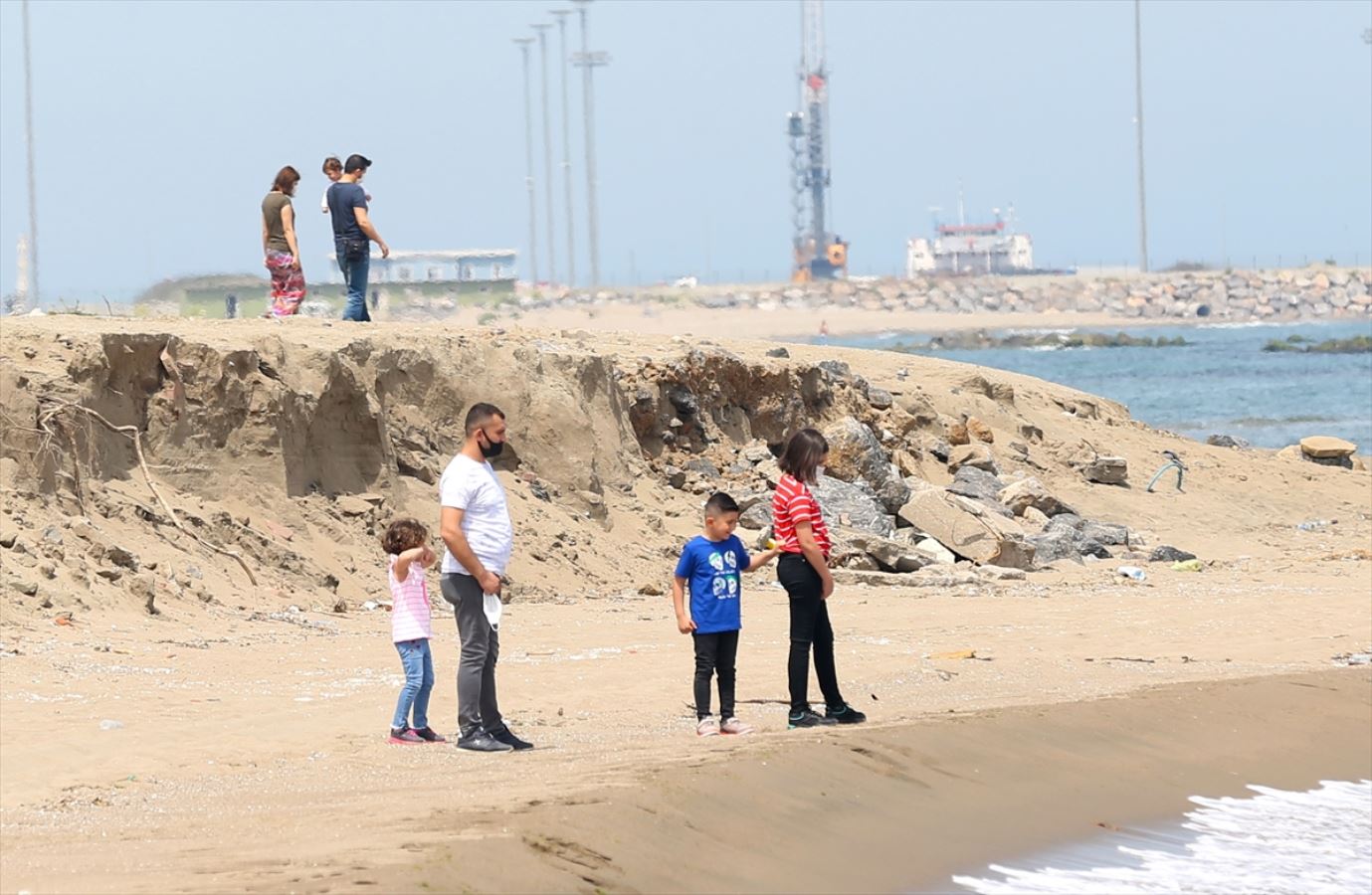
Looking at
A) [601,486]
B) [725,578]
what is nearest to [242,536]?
[601,486]

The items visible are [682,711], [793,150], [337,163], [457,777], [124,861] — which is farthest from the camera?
[793,150]

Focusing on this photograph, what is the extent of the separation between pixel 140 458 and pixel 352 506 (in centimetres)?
170

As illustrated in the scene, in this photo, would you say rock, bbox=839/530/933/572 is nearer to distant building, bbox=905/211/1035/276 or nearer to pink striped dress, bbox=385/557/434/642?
pink striped dress, bbox=385/557/434/642

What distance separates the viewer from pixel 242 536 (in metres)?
13.5

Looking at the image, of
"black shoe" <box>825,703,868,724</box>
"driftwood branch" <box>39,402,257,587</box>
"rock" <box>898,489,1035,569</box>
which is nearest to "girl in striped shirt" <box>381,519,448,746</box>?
"black shoe" <box>825,703,868,724</box>

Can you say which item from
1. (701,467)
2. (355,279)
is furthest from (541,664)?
(701,467)

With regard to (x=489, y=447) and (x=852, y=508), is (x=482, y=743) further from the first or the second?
(x=852, y=508)

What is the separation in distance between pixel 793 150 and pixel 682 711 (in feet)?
466

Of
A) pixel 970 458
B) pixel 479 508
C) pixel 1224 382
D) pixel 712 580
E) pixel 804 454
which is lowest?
pixel 1224 382

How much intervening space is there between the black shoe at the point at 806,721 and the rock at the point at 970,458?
Result: 35.6 feet

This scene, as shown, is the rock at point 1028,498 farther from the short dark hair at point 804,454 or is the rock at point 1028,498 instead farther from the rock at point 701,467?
the short dark hair at point 804,454

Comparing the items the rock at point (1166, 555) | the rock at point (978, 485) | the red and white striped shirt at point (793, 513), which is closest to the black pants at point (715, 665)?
the red and white striped shirt at point (793, 513)

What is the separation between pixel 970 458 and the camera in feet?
66.3

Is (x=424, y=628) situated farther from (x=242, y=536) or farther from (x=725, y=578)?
(x=242, y=536)
